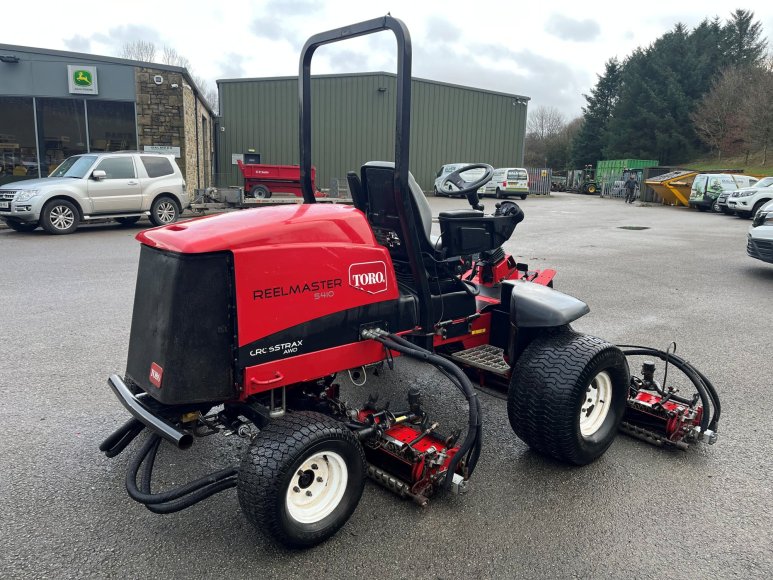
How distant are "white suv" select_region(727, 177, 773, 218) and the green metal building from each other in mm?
15155

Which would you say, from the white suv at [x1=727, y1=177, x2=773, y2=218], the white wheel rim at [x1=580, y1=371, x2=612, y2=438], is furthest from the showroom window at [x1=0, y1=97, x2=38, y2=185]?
the white suv at [x1=727, y1=177, x2=773, y2=218]

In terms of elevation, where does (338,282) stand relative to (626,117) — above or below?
below

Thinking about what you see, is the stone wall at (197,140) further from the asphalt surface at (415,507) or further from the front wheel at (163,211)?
the asphalt surface at (415,507)

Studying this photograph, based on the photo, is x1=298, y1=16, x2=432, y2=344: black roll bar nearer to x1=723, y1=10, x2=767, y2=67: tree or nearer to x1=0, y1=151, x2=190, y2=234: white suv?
x1=0, y1=151, x2=190, y2=234: white suv

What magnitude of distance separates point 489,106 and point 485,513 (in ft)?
117

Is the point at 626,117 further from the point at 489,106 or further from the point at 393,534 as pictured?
the point at 393,534

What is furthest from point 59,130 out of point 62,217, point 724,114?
point 724,114

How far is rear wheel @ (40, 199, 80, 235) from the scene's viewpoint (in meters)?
12.6

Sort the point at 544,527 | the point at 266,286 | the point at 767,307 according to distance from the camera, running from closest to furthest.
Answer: the point at 266,286 → the point at 544,527 → the point at 767,307

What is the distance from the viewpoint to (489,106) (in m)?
36.0

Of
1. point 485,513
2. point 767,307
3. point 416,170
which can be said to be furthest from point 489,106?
point 485,513

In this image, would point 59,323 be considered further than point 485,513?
Yes

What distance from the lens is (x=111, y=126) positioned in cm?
1903

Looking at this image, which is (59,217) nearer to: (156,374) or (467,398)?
(156,374)
